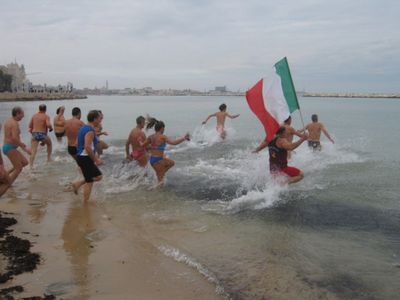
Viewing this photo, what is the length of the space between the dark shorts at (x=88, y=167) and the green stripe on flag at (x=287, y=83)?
404 cm

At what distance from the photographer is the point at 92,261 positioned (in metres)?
5.17

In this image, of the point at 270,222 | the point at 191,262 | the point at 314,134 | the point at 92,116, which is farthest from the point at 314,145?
the point at 191,262

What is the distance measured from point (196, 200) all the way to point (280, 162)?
6.20 feet

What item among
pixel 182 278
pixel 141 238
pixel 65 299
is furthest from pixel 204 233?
pixel 65 299

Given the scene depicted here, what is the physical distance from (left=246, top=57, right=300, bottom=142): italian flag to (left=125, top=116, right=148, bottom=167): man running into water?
9.41 ft

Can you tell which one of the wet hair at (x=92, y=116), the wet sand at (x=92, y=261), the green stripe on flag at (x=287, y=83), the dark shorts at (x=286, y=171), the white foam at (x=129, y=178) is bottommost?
the wet sand at (x=92, y=261)

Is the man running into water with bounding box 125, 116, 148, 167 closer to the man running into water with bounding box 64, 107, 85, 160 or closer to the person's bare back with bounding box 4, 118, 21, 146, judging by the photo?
the man running into water with bounding box 64, 107, 85, 160

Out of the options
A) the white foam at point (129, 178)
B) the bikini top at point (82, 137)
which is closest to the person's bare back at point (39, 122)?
the white foam at point (129, 178)

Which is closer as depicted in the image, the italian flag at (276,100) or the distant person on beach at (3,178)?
the distant person on beach at (3,178)

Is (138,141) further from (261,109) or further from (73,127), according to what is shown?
(261,109)

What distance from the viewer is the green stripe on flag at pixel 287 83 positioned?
8.35 metres

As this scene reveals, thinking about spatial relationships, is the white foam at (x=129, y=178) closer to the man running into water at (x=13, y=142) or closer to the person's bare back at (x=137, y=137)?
the person's bare back at (x=137, y=137)

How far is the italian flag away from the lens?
8414mm

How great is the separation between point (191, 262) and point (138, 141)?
4927mm
